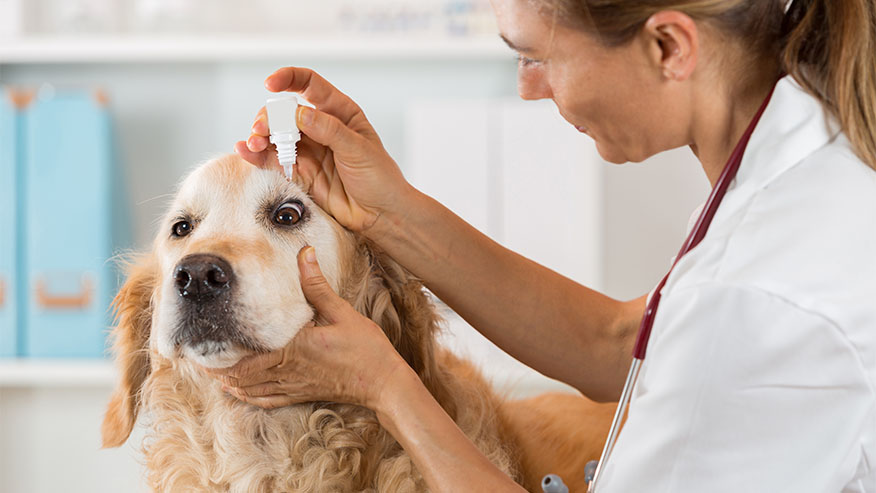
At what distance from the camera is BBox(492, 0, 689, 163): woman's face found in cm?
92

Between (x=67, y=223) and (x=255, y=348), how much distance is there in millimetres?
1424

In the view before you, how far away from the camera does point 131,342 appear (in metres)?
1.29

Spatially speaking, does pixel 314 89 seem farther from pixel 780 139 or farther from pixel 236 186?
pixel 780 139

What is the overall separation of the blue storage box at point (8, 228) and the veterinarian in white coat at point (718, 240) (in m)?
1.34

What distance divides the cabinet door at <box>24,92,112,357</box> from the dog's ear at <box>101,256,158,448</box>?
99 centimetres

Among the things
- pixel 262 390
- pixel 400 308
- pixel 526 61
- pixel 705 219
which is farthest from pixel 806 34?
pixel 262 390

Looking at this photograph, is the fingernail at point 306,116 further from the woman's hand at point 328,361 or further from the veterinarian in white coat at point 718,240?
the woman's hand at point 328,361

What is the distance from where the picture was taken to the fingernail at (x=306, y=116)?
106cm

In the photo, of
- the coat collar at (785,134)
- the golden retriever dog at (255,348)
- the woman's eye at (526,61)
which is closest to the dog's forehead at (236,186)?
the golden retriever dog at (255,348)

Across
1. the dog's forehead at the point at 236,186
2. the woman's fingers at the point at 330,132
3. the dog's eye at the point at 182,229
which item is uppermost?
the woman's fingers at the point at 330,132

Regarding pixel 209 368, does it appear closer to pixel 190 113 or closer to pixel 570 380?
pixel 570 380

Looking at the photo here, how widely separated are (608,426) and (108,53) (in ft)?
5.61

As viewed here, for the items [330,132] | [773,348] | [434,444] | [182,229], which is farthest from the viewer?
[182,229]

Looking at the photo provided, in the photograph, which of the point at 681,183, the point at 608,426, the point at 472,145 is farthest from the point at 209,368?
the point at 681,183
